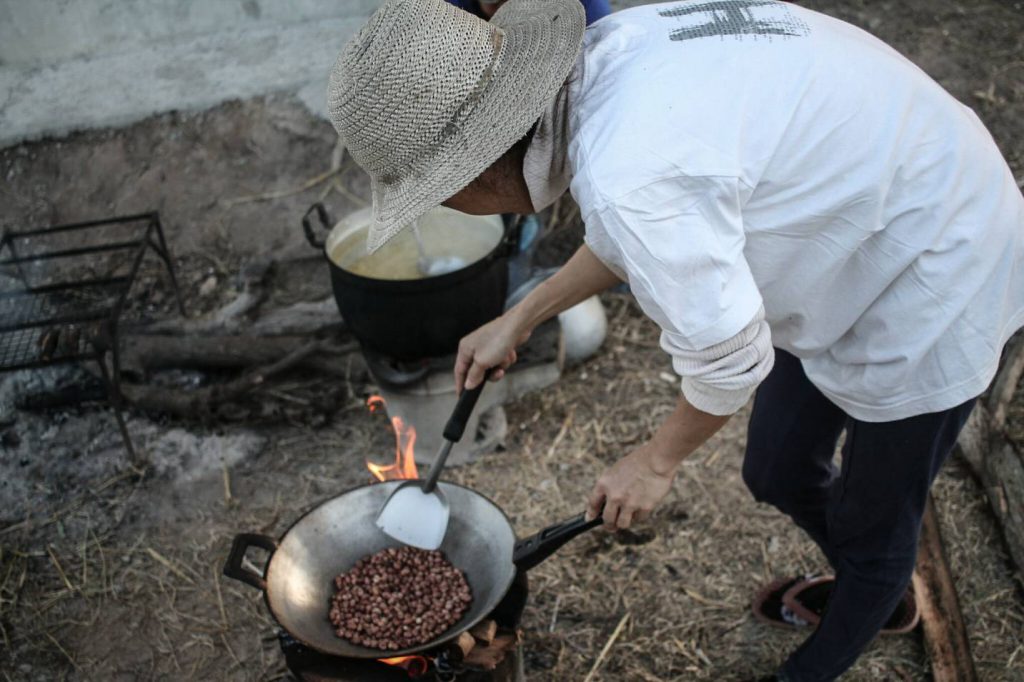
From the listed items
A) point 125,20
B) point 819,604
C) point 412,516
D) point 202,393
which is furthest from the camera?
point 125,20

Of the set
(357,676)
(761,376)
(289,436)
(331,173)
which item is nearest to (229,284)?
(331,173)

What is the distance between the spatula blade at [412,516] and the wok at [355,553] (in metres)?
0.07

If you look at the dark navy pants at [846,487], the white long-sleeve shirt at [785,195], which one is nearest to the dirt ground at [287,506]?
the dark navy pants at [846,487]

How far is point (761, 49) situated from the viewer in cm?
159

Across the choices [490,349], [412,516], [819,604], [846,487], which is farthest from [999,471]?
[412,516]

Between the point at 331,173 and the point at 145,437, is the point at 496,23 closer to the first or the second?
the point at 145,437

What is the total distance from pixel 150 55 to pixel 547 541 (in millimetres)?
4648

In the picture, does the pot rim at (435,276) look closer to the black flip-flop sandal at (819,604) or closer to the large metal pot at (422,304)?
the large metal pot at (422,304)

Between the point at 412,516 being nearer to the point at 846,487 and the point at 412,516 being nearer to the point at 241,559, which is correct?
the point at 241,559

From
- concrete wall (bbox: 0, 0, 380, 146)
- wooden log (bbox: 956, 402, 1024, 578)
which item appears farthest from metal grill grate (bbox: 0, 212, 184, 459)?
wooden log (bbox: 956, 402, 1024, 578)

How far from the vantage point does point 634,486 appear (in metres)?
1.96

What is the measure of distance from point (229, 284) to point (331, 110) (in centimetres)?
344

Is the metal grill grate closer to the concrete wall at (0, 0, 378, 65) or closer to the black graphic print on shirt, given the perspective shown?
the concrete wall at (0, 0, 378, 65)

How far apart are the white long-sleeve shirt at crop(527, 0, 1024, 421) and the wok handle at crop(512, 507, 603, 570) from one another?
654mm
